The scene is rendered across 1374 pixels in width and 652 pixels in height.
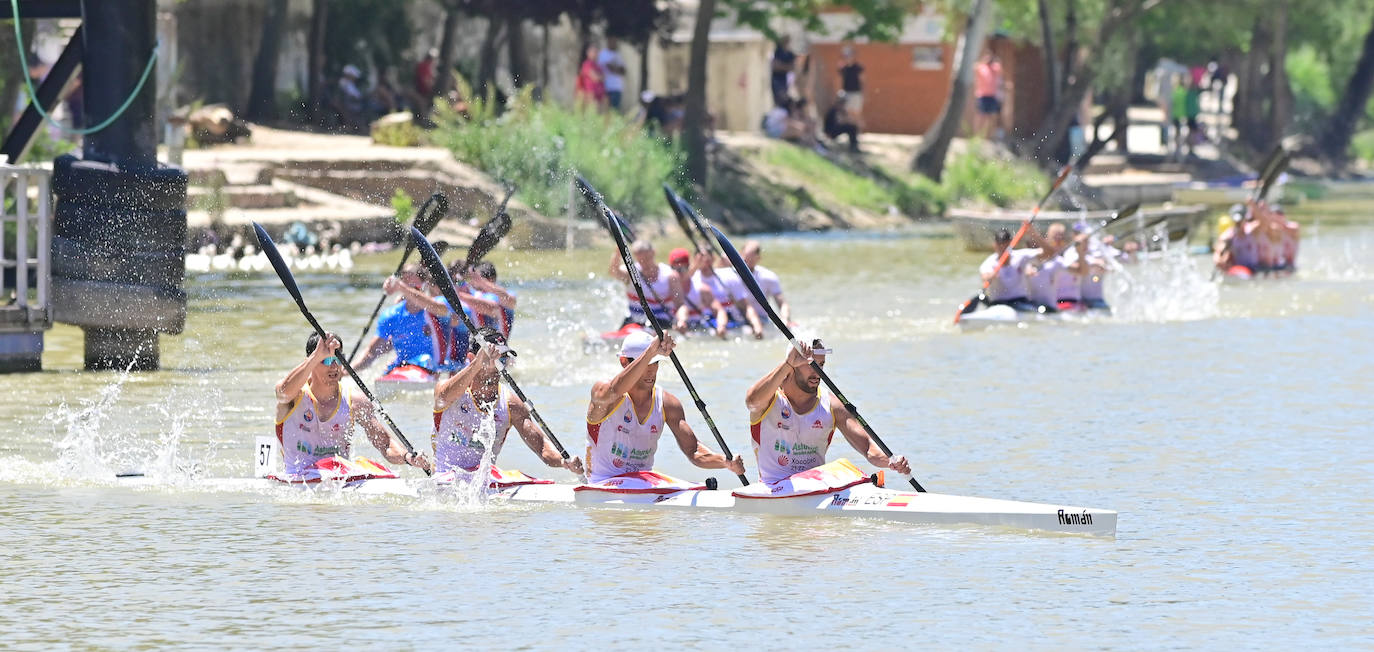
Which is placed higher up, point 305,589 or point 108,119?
point 108,119

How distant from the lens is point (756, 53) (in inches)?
1885

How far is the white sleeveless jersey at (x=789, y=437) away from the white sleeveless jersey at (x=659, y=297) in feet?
25.1

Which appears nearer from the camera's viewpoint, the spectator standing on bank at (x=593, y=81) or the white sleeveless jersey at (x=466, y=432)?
the white sleeveless jersey at (x=466, y=432)

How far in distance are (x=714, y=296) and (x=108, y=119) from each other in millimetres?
6331

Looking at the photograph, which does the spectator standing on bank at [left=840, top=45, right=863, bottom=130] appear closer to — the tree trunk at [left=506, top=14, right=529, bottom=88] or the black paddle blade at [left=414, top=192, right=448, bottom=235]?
the tree trunk at [left=506, top=14, right=529, bottom=88]

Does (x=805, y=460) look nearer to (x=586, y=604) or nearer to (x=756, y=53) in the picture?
(x=586, y=604)

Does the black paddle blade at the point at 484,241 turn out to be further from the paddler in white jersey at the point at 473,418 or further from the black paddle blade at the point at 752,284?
the paddler in white jersey at the point at 473,418

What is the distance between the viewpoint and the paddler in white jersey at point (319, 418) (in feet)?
49.3

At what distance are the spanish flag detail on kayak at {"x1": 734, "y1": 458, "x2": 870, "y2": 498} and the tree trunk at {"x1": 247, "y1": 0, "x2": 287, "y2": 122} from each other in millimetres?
26589

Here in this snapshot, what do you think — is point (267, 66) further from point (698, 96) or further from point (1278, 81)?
point (1278, 81)

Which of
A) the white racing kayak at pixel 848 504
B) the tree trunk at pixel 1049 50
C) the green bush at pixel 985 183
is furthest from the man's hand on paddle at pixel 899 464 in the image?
the tree trunk at pixel 1049 50

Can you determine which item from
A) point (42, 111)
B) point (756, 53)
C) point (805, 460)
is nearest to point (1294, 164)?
point (756, 53)

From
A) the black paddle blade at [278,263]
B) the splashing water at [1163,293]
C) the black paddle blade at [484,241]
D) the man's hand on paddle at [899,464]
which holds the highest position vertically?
the black paddle blade at [278,263]

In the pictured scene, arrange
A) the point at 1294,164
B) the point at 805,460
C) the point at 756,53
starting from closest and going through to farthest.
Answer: the point at 805,460
the point at 756,53
the point at 1294,164
